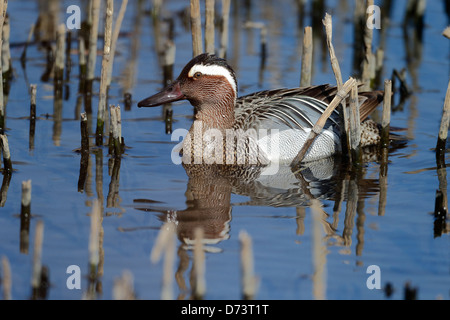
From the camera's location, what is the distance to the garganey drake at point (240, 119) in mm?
7965

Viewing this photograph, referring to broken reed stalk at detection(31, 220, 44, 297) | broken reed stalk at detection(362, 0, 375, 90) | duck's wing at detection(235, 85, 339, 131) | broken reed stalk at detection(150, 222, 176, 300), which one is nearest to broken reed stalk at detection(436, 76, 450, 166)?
duck's wing at detection(235, 85, 339, 131)

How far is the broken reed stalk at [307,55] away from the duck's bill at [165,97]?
4.79 feet

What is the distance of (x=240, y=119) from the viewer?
26.9ft

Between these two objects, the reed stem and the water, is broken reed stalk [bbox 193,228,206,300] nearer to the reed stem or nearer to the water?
the water

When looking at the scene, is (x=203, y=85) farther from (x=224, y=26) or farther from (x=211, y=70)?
(x=224, y=26)

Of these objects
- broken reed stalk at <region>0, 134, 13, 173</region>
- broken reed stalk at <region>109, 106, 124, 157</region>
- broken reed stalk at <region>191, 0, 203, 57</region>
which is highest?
broken reed stalk at <region>191, 0, 203, 57</region>

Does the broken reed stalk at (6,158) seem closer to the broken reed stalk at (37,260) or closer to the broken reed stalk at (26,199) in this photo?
the broken reed stalk at (26,199)

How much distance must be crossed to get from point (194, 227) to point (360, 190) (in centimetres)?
181

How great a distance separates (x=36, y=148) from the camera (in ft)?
26.4

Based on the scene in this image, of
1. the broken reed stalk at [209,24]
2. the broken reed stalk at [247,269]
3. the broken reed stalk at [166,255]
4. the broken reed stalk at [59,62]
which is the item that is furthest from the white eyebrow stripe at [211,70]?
the broken reed stalk at [247,269]

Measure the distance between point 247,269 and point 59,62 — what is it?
20.7ft

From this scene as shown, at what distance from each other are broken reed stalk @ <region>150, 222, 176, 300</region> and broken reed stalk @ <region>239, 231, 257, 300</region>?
40cm

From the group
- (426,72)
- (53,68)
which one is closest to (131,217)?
(53,68)

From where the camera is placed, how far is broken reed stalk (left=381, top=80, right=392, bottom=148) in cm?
775
